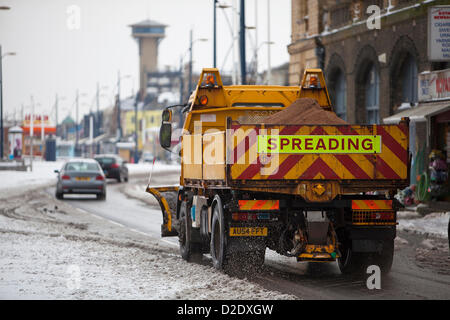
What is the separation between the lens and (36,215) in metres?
25.9

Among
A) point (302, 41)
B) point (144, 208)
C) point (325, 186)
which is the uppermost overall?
point (302, 41)

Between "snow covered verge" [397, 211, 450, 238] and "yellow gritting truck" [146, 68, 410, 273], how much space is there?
7.99 m

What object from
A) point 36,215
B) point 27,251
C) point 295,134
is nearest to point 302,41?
point 36,215

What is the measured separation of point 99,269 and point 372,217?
3.77 m

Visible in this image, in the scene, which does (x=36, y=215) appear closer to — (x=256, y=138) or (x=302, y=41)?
(x=256, y=138)

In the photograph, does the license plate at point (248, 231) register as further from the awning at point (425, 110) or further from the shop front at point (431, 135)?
the shop front at point (431, 135)

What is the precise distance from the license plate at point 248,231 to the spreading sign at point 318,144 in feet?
3.55

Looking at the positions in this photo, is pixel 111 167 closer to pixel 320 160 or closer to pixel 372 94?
pixel 372 94

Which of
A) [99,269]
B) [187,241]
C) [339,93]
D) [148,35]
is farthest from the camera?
[148,35]

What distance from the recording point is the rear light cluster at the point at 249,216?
1222cm

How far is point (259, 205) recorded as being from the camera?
1220 cm

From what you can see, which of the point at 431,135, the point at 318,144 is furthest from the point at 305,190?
the point at 431,135

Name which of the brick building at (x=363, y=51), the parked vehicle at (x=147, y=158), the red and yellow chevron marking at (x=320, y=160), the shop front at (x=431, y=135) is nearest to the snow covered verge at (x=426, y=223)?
the shop front at (x=431, y=135)

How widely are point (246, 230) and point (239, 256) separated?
0.53 meters
